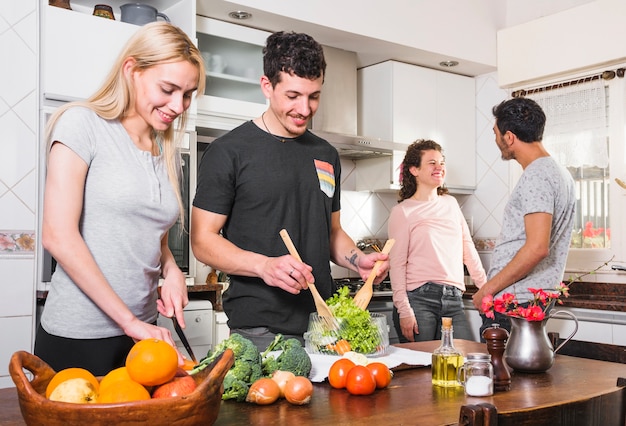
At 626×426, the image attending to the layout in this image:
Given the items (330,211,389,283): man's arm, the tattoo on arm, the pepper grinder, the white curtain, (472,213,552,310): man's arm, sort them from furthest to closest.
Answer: the white curtain
(472,213,552,310): man's arm
the tattoo on arm
(330,211,389,283): man's arm
the pepper grinder

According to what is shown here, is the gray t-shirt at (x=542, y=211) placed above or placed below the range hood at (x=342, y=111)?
below

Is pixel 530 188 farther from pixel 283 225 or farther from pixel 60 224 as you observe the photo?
pixel 60 224

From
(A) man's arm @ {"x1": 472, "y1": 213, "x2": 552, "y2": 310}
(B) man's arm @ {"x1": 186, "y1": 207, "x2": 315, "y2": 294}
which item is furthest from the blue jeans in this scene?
(B) man's arm @ {"x1": 186, "y1": 207, "x2": 315, "y2": 294}

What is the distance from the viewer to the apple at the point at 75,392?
2.93 feet

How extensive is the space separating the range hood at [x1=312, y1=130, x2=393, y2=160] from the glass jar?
2387mm

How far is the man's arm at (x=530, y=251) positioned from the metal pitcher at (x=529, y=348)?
775 millimetres

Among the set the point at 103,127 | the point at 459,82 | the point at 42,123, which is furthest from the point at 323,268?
the point at 459,82

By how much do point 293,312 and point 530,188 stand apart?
111 cm

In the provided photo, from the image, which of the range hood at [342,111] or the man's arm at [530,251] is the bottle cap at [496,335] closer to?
the man's arm at [530,251]

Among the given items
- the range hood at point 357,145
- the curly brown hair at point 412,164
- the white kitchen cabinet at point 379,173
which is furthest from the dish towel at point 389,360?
the white kitchen cabinet at point 379,173

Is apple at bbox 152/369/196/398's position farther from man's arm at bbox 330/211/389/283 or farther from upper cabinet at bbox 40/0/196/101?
upper cabinet at bbox 40/0/196/101

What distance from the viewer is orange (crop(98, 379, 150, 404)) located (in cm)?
88

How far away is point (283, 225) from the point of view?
1.79 metres

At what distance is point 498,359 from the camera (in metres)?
1.42
